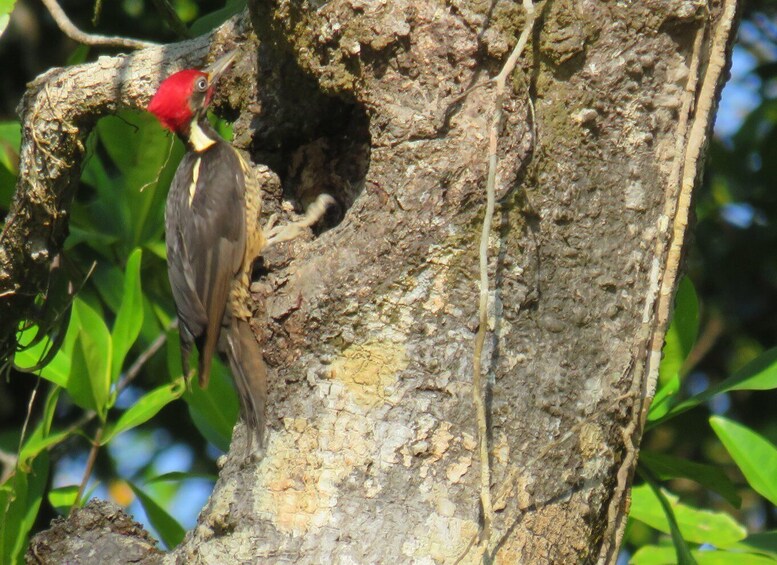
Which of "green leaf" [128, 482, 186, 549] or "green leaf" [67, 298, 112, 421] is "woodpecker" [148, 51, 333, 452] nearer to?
"green leaf" [67, 298, 112, 421]

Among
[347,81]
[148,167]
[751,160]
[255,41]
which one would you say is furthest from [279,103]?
[751,160]

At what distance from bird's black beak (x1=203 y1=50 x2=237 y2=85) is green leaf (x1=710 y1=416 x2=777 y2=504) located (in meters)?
1.79

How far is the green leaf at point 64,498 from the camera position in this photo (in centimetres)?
371

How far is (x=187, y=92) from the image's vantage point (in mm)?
3354

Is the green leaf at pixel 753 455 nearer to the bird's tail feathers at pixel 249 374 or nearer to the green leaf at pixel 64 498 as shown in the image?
the bird's tail feathers at pixel 249 374

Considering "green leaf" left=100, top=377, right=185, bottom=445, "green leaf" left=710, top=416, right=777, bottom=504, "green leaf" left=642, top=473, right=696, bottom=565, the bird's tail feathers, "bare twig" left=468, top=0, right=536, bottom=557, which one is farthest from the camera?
"green leaf" left=100, top=377, right=185, bottom=445

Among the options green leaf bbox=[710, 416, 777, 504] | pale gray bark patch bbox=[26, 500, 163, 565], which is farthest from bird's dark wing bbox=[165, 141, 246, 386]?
green leaf bbox=[710, 416, 777, 504]

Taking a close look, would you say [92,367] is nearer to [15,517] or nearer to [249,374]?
[15,517]

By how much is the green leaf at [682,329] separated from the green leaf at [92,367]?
1.89m

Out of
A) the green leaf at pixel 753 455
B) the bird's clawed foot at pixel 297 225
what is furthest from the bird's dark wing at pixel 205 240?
the green leaf at pixel 753 455

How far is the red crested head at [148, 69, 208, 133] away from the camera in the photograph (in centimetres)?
329

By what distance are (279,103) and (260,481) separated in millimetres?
1242

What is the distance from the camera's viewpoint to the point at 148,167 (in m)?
4.07

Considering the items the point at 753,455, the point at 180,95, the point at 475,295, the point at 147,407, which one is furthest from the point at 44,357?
the point at 753,455
